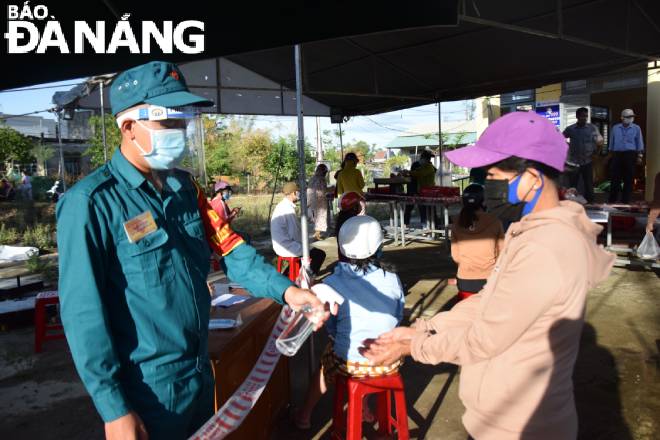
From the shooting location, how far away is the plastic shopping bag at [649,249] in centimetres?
639

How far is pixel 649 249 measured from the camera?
Answer: 6.43 m

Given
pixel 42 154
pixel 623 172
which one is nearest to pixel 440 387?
pixel 623 172

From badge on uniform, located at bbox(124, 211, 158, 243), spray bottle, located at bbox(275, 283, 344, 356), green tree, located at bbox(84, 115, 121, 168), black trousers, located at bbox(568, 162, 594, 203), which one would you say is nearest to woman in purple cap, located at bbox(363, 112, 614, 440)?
spray bottle, located at bbox(275, 283, 344, 356)

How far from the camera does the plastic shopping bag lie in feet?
21.0

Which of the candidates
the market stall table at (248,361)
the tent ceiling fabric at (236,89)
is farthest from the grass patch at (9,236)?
the market stall table at (248,361)

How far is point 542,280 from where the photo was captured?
135cm

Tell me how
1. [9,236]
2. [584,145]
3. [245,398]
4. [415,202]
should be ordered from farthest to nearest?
[9,236]
[415,202]
[584,145]
[245,398]

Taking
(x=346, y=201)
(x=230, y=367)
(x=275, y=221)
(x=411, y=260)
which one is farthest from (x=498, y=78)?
(x=230, y=367)

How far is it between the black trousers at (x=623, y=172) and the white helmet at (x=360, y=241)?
8024 millimetres

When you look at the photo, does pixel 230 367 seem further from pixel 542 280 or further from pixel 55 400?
pixel 55 400

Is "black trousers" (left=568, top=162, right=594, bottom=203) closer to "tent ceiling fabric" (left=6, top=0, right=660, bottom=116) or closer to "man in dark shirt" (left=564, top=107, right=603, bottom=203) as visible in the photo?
"man in dark shirt" (left=564, top=107, right=603, bottom=203)

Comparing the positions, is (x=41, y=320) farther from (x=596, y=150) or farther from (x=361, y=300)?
(x=596, y=150)

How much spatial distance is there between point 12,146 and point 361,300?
83.6ft

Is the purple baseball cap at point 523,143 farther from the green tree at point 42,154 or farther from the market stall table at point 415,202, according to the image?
the green tree at point 42,154
